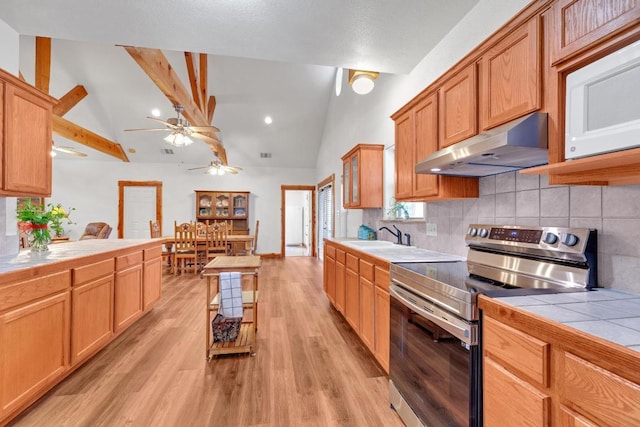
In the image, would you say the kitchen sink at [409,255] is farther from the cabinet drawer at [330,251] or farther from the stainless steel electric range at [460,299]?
the cabinet drawer at [330,251]

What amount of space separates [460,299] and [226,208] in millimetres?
7123

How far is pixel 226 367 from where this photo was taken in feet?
7.34

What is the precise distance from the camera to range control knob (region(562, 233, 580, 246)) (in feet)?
4.04

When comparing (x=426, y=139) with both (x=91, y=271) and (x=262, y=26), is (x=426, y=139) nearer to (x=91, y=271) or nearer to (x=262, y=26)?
(x=262, y=26)

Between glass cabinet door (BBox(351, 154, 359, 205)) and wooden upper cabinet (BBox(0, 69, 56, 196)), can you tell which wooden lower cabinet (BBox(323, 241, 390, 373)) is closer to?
glass cabinet door (BBox(351, 154, 359, 205))

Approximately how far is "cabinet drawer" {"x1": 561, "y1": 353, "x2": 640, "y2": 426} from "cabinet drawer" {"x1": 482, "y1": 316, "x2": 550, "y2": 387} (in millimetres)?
56

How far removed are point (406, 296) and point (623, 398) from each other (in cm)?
96

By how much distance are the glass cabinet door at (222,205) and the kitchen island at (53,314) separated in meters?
4.79

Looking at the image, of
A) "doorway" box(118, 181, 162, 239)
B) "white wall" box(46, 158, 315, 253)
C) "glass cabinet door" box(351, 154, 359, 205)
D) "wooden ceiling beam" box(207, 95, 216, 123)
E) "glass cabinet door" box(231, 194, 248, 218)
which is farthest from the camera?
"glass cabinet door" box(231, 194, 248, 218)

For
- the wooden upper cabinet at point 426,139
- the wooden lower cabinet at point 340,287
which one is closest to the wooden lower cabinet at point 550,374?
the wooden upper cabinet at point 426,139

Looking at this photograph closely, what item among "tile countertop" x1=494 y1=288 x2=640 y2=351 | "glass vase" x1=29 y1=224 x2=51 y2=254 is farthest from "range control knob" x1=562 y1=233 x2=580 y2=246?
"glass vase" x1=29 y1=224 x2=51 y2=254

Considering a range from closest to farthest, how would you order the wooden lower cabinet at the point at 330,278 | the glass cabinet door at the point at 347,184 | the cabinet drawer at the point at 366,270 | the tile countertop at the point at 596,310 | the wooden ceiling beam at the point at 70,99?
the tile countertop at the point at 596,310 < the cabinet drawer at the point at 366,270 < the wooden lower cabinet at the point at 330,278 < the glass cabinet door at the point at 347,184 < the wooden ceiling beam at the point at 70,99

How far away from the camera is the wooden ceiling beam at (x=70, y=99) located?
5375 millimetres

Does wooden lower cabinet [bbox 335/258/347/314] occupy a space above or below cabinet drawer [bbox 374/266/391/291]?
below
